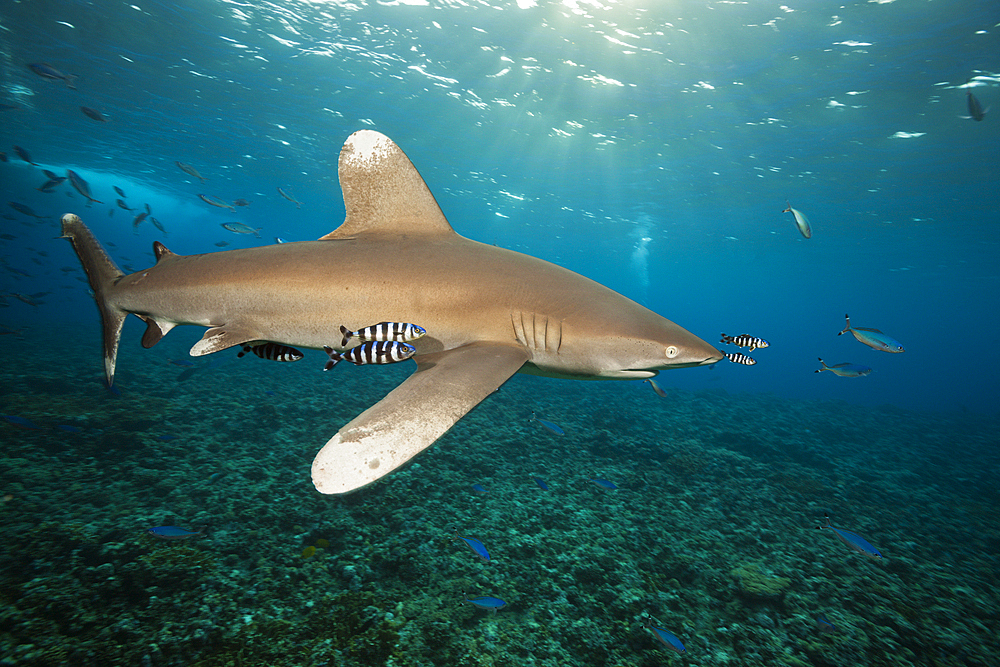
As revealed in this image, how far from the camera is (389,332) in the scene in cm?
256

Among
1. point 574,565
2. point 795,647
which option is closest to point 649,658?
point 574,565

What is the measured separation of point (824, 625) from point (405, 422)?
18.1 feet

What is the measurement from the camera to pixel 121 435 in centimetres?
704

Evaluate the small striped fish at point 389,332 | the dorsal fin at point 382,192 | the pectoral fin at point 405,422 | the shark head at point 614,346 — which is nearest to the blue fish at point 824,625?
the shark head at point 614,346

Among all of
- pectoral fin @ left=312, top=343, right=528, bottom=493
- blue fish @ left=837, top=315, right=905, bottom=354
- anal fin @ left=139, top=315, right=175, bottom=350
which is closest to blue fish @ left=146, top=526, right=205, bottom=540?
anal fin @ left=139, top=315, right=175, bottom=350

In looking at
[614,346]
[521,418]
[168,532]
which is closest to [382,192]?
[614,346]

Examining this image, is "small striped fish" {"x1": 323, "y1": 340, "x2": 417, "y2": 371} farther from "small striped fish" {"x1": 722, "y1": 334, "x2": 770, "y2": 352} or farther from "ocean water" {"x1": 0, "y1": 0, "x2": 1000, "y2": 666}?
"small striped fish" {"x1": 722, "y1": 334, "x2": 770, "y2": 352}

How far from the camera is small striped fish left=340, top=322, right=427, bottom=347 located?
2537 mm

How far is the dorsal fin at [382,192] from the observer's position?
3.19 m

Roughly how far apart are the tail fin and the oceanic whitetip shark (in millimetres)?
367

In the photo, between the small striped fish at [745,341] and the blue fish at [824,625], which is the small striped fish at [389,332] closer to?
the small striped fish at [745,341]

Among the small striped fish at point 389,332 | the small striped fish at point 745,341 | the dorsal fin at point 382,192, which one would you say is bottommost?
the small striped fish at point 389,332

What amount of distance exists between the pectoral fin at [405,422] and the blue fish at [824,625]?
4.94m

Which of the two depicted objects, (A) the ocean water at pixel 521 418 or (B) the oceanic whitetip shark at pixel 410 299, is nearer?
(B) the oceanic whitetip shark at pixel 410 299
